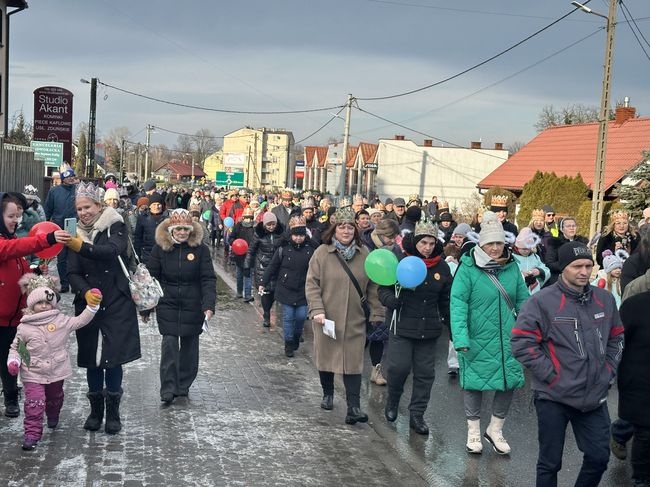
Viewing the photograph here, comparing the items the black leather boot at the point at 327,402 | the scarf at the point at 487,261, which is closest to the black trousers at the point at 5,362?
the black leather boot at the point at 327,402

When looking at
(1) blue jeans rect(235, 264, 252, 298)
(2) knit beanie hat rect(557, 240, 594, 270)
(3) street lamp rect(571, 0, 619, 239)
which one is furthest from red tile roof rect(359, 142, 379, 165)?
(2) knit beanie hat rect(557, 240, 594, 270)

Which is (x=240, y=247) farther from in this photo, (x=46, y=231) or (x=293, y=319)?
(x=46, y=231)

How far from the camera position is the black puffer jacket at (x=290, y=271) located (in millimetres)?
10047

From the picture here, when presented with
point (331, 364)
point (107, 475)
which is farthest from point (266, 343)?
point (107, 475)

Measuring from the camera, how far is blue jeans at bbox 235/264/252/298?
1438cm

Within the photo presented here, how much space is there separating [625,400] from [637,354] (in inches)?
12.6

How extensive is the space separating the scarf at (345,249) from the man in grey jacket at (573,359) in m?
2.59

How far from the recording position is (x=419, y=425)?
6.98 meters

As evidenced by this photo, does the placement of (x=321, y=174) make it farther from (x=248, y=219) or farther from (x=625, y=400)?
(x=625, y=400)

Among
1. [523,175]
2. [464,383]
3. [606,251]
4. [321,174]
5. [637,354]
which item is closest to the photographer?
[637,354]

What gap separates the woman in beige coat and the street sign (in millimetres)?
22614

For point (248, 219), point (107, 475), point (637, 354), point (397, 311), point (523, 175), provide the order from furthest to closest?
point (523, 175) < point (248, 219) < point (397, 311) < point (107, 475) < point (637, 354)

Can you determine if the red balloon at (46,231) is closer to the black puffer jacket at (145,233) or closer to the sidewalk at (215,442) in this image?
the sidewalk at (215,442)

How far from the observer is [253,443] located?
6445 mm
